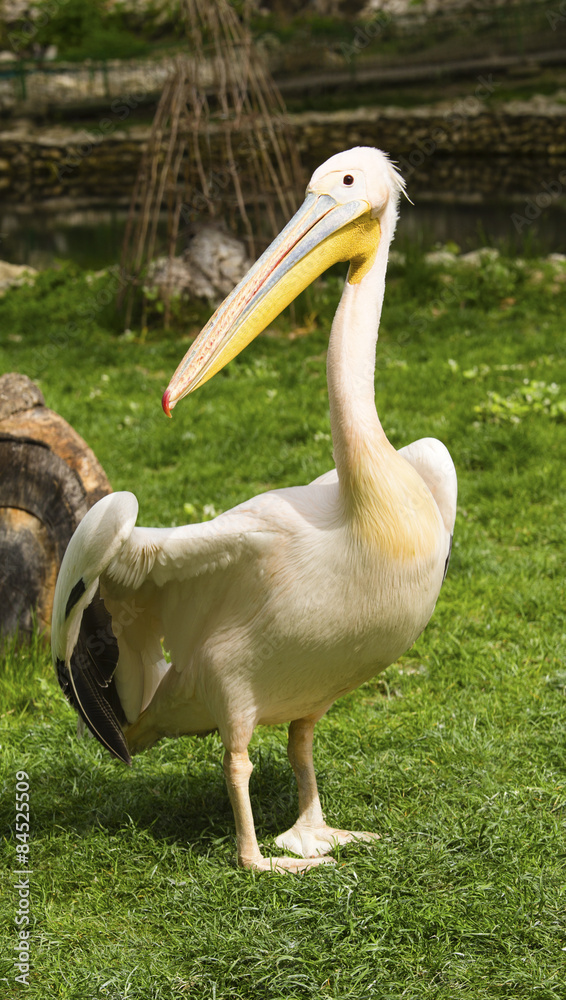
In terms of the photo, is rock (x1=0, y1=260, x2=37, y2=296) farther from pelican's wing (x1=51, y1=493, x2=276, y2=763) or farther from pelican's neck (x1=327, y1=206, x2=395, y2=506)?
pelican's neck (x1=327, y1=206, x2=395, y2=506)

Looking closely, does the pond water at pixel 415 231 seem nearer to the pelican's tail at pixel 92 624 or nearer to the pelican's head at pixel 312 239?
the pelican's head at pixel 312 239

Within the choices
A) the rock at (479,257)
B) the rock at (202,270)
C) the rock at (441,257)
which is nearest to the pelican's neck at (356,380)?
the rock at (202,270)

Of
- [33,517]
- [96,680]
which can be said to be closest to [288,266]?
[96,680]

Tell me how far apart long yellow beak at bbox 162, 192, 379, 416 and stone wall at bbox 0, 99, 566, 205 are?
58.6 feet

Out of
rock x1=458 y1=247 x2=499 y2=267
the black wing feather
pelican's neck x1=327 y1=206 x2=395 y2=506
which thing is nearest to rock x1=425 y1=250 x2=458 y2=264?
rock x1=458 y1=247 x2=499 y2=267

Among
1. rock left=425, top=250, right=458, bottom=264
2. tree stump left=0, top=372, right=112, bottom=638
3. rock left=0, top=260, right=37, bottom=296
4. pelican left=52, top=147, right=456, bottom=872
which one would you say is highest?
pelican left=52, top=147, right=456, bottom=872

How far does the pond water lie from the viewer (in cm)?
1202

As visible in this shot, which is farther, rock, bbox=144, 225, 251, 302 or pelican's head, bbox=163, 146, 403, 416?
rock, bbox=144, 225, 251, 302

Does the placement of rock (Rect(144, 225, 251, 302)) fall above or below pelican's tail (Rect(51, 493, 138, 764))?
below

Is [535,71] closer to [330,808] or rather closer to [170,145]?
[170,145]

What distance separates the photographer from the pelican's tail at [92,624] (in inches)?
89.7

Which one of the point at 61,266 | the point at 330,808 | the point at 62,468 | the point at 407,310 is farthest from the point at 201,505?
the point at 61,266

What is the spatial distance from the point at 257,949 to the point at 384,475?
1255 mm

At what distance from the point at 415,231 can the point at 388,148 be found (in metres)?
13.2
